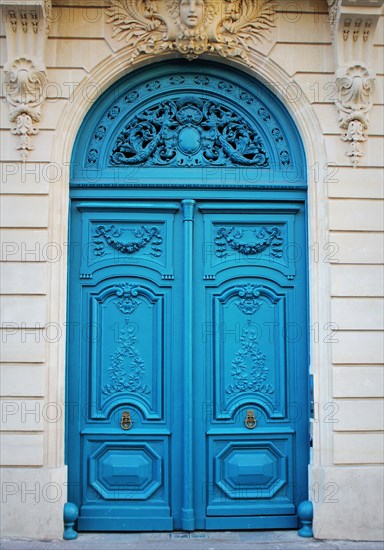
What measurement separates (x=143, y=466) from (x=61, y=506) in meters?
0.78

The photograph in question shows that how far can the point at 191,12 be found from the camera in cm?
658

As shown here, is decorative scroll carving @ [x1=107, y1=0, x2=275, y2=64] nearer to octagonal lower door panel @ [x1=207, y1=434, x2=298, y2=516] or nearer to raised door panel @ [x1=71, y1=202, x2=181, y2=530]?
raised door panel @ [x1=71, y1=202, x2=181, y2=530]

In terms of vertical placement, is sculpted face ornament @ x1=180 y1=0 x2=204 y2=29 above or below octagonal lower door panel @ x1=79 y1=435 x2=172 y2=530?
above

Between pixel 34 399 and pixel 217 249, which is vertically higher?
pixel 217 249

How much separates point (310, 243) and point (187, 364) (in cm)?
155

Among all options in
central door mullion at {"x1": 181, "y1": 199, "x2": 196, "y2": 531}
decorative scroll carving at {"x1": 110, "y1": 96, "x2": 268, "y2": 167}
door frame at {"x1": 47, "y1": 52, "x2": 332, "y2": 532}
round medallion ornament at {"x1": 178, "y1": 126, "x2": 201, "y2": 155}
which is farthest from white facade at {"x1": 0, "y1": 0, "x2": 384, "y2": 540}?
central door mullion at {"x1": 181, "y1": 199, "x2": 196, "y2": 531}

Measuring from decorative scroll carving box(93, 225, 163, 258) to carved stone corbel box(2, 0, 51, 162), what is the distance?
0.96 metres

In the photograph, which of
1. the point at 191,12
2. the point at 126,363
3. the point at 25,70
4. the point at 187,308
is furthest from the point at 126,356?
the point at 191,12

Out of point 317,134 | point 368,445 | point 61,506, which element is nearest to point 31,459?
point 61,506

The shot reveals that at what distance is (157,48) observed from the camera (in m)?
6.68

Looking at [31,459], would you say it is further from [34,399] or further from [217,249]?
[217,249]

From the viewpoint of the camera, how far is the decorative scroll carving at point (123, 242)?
262 inches

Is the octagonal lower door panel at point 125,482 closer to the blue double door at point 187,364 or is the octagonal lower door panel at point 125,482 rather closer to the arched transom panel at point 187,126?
the blue double door at point 187,364

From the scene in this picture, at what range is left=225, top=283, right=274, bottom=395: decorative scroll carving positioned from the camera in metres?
6.58
